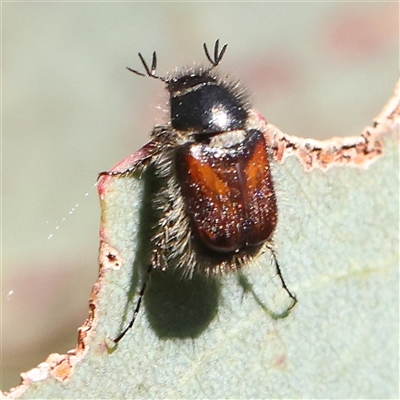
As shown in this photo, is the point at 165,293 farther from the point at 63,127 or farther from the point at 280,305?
the point at 63,127

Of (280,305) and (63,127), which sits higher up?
(63,127)

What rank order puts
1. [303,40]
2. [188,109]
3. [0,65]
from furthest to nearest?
[303,40] < [0,65] < [188,109]

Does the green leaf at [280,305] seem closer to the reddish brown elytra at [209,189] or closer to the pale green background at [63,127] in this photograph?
the reddish brown elytra at [209,189]

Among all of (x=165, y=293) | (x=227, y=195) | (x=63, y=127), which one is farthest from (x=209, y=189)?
(x=63, y=127)

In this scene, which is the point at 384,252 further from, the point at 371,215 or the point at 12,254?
the point at 12,254

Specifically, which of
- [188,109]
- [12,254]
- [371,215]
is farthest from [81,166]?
[371,215]

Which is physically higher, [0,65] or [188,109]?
[0,65]

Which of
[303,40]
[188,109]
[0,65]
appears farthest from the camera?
[303,40]

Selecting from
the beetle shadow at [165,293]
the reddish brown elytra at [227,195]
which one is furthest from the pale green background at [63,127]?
the reddish brown elytra at [227,195]
